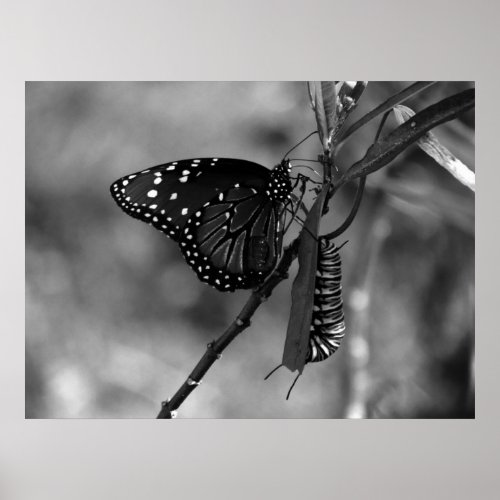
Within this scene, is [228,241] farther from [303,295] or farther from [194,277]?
[303,295]

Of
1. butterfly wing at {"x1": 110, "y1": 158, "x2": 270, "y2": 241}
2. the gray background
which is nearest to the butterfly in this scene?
butterfly wing at {"x1": 110, "y1": 158, "x2": 270, "y2": 241}

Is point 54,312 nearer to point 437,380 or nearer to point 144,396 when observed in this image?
point 144,396

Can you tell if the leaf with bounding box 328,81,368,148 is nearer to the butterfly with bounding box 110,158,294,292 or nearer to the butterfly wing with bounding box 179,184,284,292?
the butterfly with bounding box 110,158,294,292

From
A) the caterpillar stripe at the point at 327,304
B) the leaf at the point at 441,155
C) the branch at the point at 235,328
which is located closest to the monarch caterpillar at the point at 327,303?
the caterpillar stripe at the point at 327,304

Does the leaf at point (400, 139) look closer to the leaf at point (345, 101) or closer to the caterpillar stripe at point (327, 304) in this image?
the leaf at point (345, 101)
